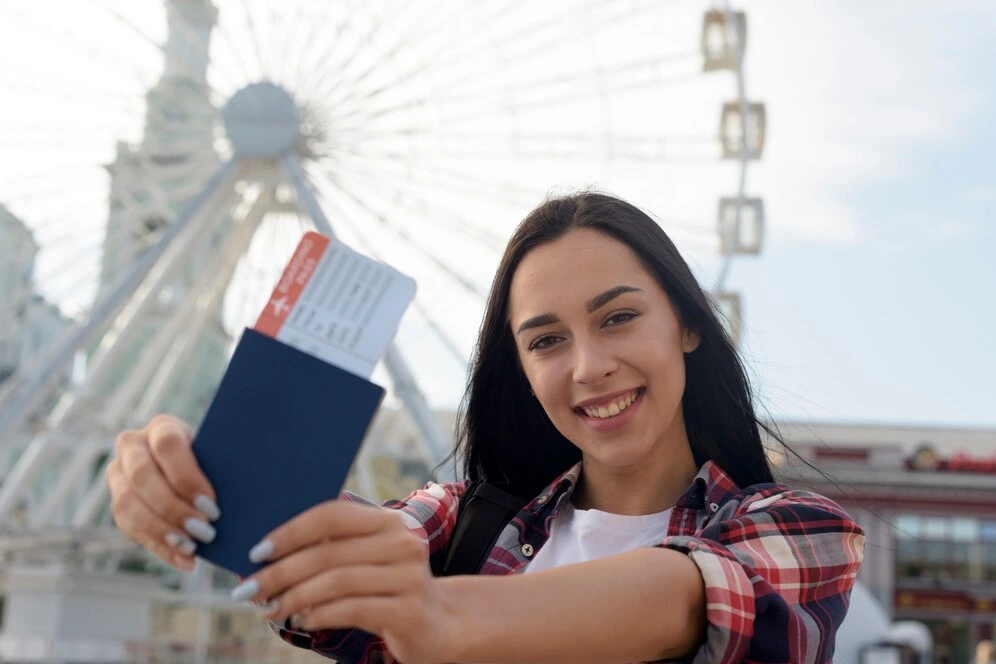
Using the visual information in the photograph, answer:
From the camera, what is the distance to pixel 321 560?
41.6 inches

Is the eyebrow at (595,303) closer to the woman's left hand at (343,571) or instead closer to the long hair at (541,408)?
the long hair at (541,408)

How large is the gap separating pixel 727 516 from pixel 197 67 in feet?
45.1

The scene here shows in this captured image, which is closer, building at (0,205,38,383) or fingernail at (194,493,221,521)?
fingernail at (194,493,221,521)

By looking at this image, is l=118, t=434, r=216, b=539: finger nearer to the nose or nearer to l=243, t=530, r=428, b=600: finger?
l=243, t=530, r=428, b=600: finger

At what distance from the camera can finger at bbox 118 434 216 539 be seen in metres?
1.12

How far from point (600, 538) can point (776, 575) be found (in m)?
0.39

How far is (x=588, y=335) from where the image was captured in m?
1.68

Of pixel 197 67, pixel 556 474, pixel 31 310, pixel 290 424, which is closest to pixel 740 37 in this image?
pixel 197 67

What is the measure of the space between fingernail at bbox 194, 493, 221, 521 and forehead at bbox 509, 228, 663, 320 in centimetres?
70

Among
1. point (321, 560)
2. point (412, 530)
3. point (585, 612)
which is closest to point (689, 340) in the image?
point (412, 530)

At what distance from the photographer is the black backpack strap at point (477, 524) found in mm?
1778

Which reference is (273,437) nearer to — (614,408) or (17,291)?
(614,408)

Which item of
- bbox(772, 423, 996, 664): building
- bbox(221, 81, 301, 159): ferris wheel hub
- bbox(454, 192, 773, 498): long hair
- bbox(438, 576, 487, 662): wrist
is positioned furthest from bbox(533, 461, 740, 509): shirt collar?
bbox(772, 423, 996, 664): building

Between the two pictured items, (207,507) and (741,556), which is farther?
(741,556)
